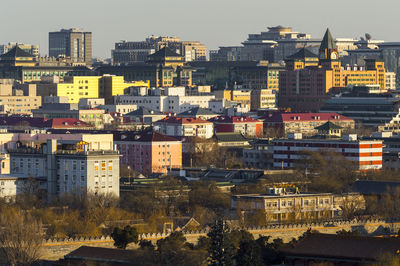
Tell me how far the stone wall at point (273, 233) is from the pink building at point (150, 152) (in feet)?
144

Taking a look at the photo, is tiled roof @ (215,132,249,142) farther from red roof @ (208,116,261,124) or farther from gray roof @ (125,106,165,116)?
gray roof @ (125,106,165,116)

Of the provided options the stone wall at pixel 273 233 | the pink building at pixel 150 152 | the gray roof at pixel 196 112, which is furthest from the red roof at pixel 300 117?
the stone wall at pixel 273 233

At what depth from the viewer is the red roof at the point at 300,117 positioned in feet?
613

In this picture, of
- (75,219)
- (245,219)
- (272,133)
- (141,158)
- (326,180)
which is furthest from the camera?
(272,133)

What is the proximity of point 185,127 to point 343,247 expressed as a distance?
302ft

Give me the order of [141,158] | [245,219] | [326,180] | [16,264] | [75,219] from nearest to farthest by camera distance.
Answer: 1. [16,264]
2. [75,219]
3. [245,219]
4. [326,180]
5. [141,158]

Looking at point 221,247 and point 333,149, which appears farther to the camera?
point 333,149

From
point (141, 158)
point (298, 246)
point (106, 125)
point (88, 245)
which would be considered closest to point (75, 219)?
point (88, 245)

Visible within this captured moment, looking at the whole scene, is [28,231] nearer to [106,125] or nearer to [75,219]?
[75,219]

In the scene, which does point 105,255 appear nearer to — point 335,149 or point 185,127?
point 335,149

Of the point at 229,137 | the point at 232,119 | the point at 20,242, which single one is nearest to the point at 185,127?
the point at 229,137

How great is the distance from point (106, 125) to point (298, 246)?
334ft

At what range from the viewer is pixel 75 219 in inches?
3415

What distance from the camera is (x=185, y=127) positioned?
16662 cm
